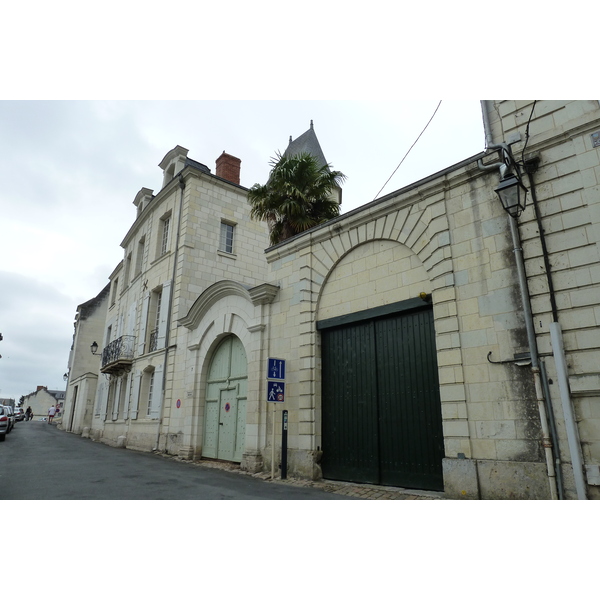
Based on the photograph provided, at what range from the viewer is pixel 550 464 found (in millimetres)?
5016

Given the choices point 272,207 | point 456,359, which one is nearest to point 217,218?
point 272,207

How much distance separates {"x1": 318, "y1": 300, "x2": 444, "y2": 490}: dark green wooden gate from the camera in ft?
22.0

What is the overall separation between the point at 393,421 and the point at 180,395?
7.56m

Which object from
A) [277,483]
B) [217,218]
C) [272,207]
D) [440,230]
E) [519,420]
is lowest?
[277,483]

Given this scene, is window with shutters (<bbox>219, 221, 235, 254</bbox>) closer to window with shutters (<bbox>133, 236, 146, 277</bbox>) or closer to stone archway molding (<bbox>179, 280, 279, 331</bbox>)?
stone archway molding (<bbox>179, 280, 279, 331</bbox>)

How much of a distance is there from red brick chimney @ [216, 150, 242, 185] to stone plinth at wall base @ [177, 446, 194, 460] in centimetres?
1041

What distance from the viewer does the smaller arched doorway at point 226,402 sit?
412 inches

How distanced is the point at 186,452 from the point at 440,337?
805 centimetres

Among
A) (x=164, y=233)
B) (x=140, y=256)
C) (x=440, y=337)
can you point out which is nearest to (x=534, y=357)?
(x=440, y=337)

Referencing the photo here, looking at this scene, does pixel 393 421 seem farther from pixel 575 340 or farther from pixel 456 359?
pixel 575 340

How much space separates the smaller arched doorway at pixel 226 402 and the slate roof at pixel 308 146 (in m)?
11.1

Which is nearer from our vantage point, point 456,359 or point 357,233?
point 456,359

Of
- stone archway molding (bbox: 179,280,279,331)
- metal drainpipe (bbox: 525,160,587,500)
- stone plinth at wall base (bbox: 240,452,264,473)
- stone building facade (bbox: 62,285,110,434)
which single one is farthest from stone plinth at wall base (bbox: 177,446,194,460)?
stone building facade (bbox: 62,285,110,434)

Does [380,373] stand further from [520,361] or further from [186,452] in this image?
[186,452]
